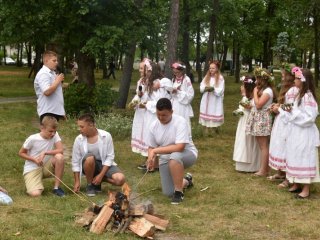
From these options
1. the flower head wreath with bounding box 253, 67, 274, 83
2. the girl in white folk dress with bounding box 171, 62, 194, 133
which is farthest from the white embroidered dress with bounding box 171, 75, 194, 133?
the flower head wreath with bounding box 253, 67, 274, 83

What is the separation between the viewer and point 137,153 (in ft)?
33.3

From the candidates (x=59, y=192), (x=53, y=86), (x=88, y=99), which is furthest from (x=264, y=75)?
(x=88, y=99)

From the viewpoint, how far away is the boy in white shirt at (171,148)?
670 centimetres

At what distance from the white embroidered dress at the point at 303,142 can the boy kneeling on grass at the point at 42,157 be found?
306 centimetres

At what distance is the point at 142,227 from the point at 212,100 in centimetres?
781

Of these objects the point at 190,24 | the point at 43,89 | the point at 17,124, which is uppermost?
the point at 190,24

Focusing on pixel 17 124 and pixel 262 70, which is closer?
pixel 262 70

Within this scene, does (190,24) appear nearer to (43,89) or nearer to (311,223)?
(43,89)

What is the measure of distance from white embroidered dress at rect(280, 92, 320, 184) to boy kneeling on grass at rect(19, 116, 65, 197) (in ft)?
10.0

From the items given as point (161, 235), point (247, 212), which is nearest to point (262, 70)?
point (247, 212)

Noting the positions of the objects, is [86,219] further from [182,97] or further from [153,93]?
[182,97]

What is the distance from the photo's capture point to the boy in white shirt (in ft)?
22.0

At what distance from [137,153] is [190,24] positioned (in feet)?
59.4

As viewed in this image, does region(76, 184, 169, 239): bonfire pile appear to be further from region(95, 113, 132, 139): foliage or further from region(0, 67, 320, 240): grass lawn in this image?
region(95, 113, 132, 139): foliage
